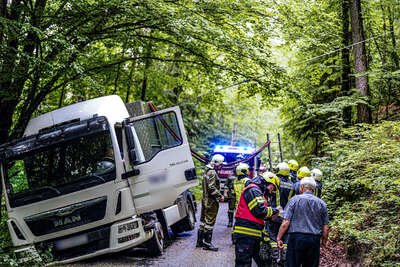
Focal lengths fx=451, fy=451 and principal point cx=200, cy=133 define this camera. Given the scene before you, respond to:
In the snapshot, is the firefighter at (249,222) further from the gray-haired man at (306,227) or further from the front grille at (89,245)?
the front grille at (89,245)

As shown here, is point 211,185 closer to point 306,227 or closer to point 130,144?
point 130,144

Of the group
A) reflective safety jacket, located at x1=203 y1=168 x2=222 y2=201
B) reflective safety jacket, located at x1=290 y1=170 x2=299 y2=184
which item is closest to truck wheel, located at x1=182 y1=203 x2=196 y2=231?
reflective safety jacket, located at x1=203 y1=168 x2=222 y2=201

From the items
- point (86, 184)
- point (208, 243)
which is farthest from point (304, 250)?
point (86, 184)

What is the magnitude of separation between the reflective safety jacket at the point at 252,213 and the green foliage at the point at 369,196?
5.83 ft

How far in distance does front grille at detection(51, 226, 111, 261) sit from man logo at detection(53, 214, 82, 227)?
282 mm

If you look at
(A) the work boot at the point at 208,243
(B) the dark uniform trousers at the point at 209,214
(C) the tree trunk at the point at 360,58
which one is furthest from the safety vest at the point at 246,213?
(C) the tree trunk at the point at 360,58

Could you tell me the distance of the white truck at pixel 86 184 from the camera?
26.0ft

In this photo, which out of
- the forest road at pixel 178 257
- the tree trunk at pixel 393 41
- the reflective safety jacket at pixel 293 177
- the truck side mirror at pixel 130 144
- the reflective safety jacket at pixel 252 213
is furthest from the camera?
the tree trunk at pixel 393 41

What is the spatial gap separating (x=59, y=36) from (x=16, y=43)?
0.98 m

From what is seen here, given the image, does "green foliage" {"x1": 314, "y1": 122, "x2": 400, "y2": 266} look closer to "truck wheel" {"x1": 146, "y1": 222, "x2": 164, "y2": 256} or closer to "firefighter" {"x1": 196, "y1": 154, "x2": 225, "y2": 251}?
"firefighter" {"x1": 196, "y1": 154, "x2": 225, "y2": 251}

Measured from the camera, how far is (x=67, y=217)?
Result: 794 cm

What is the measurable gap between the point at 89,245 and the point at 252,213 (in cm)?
339

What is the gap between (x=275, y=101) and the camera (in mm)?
12906

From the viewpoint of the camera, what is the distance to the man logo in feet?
26.1
